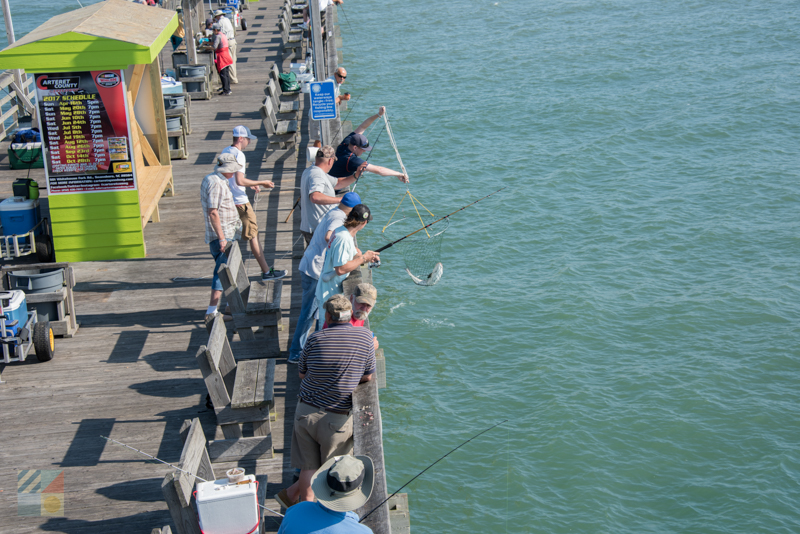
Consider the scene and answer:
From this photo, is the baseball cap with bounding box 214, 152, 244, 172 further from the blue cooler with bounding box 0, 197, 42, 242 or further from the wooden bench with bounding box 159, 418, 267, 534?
the wooden bench with bounding box 159, 418, 267, 534

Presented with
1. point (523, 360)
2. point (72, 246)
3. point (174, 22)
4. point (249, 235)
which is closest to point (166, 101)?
point (174, 22)

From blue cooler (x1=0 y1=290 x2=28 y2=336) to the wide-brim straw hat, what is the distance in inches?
168

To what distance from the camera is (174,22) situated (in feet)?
36.6

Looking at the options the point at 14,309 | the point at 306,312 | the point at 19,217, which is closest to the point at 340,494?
the point at 306,312

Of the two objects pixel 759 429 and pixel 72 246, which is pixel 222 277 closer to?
pixel 72 246

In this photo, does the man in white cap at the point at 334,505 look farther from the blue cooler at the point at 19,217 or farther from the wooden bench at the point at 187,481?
the blue cooler at the point at 19,217

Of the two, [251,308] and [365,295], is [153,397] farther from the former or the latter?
[365,295]

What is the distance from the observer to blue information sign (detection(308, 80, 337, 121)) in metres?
11.3

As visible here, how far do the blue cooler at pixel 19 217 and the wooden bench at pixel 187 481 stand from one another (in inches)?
235

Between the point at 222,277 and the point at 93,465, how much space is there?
6.51 feet

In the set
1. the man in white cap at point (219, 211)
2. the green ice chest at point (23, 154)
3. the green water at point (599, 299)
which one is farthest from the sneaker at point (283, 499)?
the green ice chest at point (23, 154)

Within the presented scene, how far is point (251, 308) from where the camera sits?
302 inches

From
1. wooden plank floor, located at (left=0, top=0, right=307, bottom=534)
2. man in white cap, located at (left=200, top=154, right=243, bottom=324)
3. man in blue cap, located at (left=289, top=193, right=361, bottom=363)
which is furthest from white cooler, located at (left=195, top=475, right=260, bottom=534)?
man in white cap, located at (left=200, top=154, right=243, bottom=324)

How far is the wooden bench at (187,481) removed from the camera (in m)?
4.68
